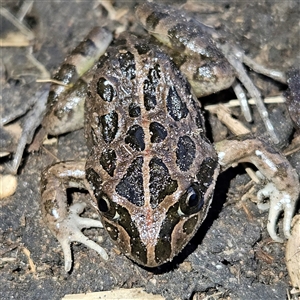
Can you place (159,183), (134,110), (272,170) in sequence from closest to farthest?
1. (159,183)
2. (134,110)
3. (272,170)

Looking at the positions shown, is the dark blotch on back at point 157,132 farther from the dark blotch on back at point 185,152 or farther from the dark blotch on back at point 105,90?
the dark blotch on back at point 105,90

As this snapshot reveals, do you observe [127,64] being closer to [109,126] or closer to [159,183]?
[109,126]

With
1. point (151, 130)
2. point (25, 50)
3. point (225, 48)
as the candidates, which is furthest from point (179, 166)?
point (25, 50)

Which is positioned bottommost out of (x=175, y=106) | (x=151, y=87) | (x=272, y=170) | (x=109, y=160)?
(x=272, y=170)

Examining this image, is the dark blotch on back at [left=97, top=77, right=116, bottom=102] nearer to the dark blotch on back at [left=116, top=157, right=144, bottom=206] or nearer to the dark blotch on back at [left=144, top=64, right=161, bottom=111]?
the dark blotch on back at [left=144, top=64, right=161, bottom=111]

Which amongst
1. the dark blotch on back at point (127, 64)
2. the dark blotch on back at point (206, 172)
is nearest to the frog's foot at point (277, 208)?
the dark blotch on back at point (206, 172)

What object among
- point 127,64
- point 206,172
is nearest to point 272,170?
point 206,172

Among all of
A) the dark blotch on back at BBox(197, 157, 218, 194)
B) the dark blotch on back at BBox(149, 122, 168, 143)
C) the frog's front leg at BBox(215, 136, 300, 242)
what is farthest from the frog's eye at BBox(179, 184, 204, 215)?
the frog's front leg at BBox(215, 136, 300, 242)
